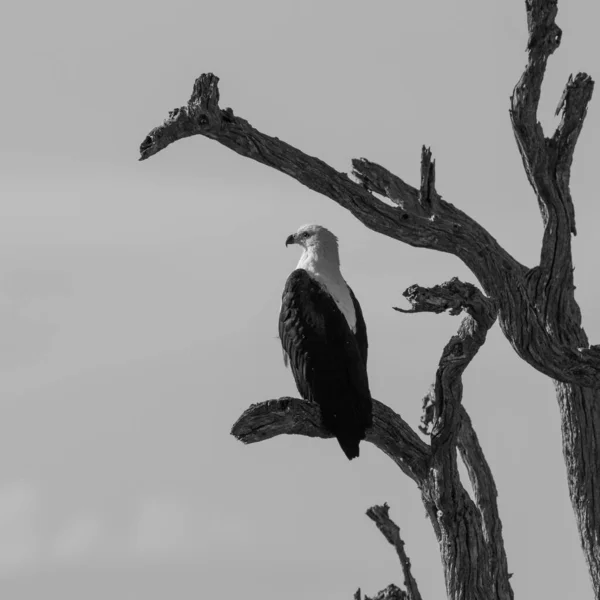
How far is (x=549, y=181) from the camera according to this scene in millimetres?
16812

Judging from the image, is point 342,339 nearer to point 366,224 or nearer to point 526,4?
point 366,224

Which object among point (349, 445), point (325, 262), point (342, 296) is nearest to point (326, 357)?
point (342, 296)

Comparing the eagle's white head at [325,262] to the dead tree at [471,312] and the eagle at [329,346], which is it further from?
the dead tree at [471,312]

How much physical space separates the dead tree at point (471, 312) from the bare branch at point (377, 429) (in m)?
0.01

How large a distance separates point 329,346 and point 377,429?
0.93 meters

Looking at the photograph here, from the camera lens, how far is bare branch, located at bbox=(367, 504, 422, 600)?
14.3 m

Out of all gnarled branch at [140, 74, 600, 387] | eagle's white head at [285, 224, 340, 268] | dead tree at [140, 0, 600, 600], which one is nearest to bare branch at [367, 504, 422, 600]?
dead tree at [140, 0, 600, 600]

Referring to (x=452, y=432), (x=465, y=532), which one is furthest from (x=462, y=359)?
(x=465, y=532)

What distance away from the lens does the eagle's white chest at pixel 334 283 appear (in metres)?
15.6

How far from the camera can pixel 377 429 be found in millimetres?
14781

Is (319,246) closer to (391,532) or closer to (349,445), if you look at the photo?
(349,445)

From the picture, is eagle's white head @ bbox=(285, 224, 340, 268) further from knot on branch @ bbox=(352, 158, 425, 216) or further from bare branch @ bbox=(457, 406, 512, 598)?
bare branch @ bbox=(457, 406, 512, 598)

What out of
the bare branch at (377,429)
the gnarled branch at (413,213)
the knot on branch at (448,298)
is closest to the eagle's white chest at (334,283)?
the gnarled branch at (413,213)

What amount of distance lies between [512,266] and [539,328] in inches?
24.0
